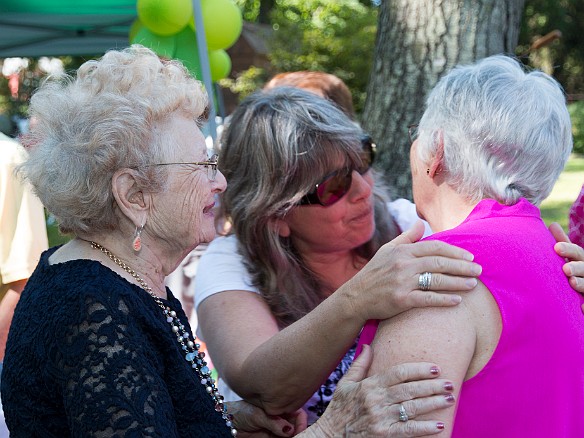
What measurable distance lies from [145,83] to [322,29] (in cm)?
1548

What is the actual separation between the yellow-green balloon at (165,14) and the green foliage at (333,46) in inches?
434

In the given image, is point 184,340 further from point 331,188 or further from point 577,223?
point 577,223

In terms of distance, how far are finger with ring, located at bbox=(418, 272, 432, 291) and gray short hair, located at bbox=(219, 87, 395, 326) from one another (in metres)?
0.99

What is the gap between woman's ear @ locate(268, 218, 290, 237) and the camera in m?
2.81

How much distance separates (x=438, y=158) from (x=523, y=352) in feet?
1.97

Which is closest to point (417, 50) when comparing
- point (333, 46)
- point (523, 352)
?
point (523, 352)

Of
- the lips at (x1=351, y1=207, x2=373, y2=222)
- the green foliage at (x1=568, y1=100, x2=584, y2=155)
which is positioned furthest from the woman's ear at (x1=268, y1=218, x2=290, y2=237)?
the green foliage at (x1=568, y1=100, x2=584, y2=155)

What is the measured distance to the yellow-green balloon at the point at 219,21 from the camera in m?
5.47

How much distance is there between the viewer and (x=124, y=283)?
178 cm

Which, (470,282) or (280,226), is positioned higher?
(470,282)

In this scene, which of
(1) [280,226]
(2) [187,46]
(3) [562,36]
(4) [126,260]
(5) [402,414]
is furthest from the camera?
(3) [562,36]

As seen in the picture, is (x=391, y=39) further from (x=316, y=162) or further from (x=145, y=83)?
(x=145, y=83)

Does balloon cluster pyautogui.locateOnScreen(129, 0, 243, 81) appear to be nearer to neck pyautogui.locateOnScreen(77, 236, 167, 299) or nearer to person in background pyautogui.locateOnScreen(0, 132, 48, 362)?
person in background pyautogui.locateOnScreen(0, 132, 48, 362)

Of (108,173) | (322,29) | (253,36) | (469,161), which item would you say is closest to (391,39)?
(469,161)
